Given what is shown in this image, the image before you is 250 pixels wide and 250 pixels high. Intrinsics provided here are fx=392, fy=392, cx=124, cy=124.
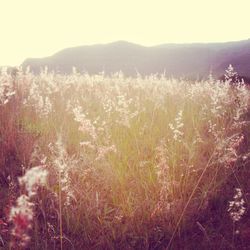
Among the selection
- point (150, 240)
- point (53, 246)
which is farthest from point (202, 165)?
point (53, 246)

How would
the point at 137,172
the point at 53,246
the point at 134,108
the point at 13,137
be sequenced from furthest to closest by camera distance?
the point at 134,108, the point at 13,137, the point at 137,172, the point at 53,246

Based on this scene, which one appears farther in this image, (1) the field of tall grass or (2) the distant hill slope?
(2) the distant hill slope

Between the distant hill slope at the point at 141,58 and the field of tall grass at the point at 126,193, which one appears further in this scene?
the distant hill slope at the point at 141,58

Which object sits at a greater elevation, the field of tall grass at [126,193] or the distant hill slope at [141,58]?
the distant hill slope at [141,58]

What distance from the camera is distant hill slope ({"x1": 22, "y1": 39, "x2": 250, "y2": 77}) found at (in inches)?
1919

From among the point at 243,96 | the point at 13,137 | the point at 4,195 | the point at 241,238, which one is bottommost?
the point at 241,238

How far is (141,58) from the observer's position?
54750 mm

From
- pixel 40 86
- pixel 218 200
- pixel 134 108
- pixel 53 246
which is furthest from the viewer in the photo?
pixel 40 86

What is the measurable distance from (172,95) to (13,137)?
3160mm

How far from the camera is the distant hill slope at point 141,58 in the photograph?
4875 centimetres

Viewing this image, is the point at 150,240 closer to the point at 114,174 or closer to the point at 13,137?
the point at 114,174

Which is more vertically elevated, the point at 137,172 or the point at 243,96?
the point at 243,96

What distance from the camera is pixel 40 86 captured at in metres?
7.18

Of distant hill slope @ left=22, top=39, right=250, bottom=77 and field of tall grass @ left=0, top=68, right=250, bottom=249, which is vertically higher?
distant hill slope @ left=22, top=39, right=250, bottom=77
